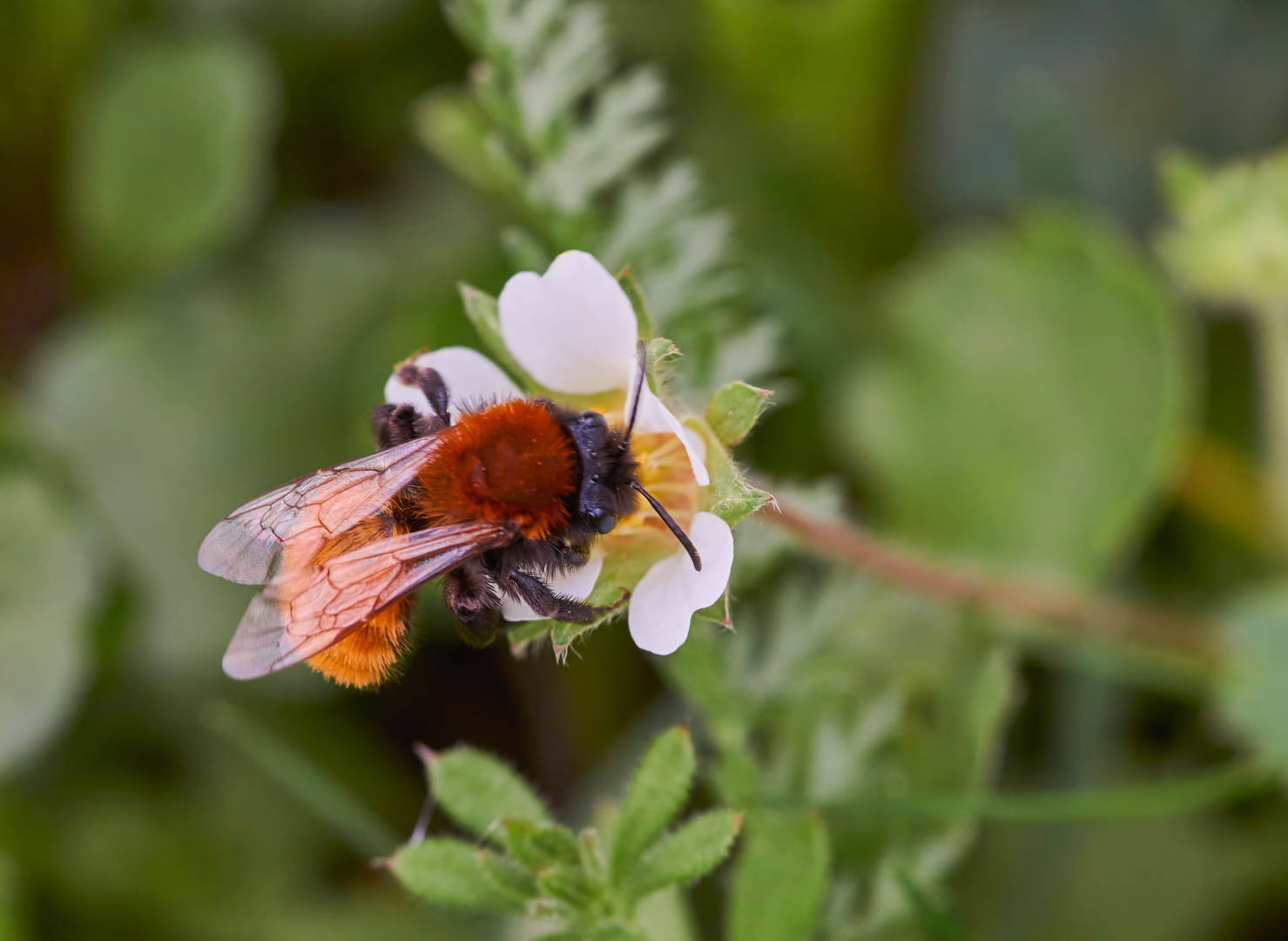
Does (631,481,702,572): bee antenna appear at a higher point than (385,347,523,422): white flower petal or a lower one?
lower

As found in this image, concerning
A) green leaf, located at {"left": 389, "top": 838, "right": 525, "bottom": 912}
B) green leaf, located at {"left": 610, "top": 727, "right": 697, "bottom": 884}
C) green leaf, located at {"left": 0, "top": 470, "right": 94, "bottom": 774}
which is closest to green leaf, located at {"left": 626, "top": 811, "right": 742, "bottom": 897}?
green leaf, located at {"left": 610, "top": 727, "right": 697, "bottom": 884}

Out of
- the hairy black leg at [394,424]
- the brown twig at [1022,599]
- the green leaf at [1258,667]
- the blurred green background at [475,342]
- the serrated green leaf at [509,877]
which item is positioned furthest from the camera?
the blurred green background at [475,342]

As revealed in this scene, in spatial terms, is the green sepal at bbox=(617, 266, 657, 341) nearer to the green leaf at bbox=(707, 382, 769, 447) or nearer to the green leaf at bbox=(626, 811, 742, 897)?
the green leaf at bbox=(707, 382, 769, 447)

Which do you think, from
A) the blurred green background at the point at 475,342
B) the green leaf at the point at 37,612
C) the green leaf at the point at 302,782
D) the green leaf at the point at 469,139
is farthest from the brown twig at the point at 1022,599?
the green leaf at the point at 37,612

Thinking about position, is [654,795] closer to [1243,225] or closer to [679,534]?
[679,534]

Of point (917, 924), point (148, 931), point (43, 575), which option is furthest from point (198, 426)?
point (917, 924)

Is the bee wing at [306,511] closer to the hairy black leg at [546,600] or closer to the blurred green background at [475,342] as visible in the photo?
the hairy black leg at [546,600]
